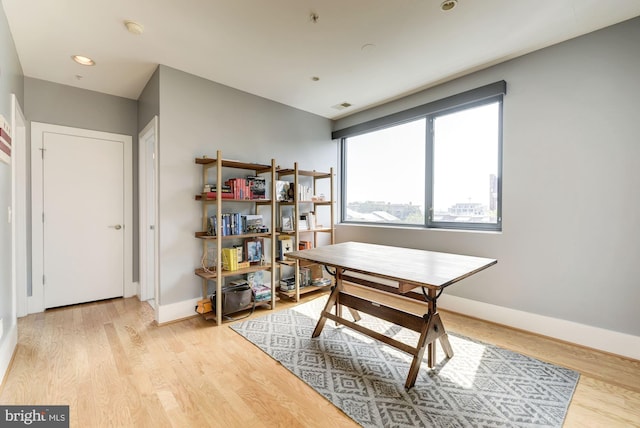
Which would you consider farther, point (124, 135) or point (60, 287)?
point (124, 135)

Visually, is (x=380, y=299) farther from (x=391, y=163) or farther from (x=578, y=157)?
(x=578, y=157)

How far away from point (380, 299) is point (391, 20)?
299cm

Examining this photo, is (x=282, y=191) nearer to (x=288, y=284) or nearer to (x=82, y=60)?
(x=288, y=284)

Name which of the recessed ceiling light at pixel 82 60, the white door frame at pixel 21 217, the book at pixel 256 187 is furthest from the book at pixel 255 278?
the recessed ceiling light at pixel 82 60

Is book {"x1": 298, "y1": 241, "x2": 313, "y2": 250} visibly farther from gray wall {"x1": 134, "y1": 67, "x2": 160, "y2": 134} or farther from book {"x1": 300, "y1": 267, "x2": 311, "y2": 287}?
gray wall {"x1": 134, "y1": 67, "x2": 160, "y2": 134}

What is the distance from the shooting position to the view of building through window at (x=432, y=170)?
2.99 metres

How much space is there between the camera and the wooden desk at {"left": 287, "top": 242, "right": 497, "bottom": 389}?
71.4 inches

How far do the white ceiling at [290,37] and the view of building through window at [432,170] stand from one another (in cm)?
60

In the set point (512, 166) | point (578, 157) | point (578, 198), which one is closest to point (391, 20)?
point (512, 166)

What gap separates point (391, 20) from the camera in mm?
2121

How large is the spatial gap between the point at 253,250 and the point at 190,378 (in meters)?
1.55

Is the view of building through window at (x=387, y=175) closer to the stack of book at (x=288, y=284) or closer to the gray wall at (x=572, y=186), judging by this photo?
the gray wall at (x=572, y=186)

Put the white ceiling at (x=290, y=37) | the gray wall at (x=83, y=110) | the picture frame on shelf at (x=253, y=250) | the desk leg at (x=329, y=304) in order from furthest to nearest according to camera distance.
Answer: the picture frame on shelf at (x=253, y=250) < the gray wall at (x=83, y=110) < the desk leg at (x=329, y=304) < the white ceiling at (x=290, y=37)

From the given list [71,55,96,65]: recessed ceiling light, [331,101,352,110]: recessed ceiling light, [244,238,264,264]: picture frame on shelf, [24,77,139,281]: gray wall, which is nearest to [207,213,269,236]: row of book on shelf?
[244,238,264,264]: picture frame on shelf
